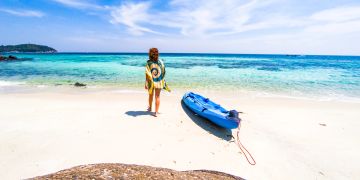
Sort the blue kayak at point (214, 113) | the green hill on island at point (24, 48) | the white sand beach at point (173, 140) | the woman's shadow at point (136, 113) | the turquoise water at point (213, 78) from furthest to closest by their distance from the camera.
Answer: the green hill on island at point (24, 48) < the turquoise water at point (213, 78) < the woman's shadow at point (136, 113) < the blue kayak at point (214, 113) < the white sand beach at point (173, 140)

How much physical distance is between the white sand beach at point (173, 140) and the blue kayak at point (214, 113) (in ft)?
0.87

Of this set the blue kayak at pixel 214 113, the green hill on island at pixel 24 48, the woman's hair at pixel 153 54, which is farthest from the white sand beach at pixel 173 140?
the green hill on island at pixel 24 48

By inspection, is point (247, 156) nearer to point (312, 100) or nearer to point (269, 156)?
point (269, 156)

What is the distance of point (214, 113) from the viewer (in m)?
5.77

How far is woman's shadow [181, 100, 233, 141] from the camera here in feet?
17.6

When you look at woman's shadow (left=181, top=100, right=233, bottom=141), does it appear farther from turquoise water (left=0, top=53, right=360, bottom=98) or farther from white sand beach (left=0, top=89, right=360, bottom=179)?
turquoise water (left=0, top=53, right=360, bottom=98)

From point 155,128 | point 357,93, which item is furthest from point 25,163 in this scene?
point 357,93

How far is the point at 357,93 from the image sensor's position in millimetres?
11828

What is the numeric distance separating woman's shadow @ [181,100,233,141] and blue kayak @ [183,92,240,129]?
0.18m

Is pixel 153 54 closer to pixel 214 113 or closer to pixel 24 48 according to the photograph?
pixel 214 113

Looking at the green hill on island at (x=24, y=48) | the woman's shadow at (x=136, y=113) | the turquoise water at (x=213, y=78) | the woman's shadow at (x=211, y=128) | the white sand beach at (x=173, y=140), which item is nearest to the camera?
the white sand beach at (x=173, y=140)

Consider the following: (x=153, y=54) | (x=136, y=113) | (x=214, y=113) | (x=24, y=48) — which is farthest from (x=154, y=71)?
(x=24, y=48)

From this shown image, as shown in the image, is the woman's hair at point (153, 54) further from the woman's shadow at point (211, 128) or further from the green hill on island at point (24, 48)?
the green hill on island at point (24, 48)

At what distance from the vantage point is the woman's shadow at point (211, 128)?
535 centimetres
